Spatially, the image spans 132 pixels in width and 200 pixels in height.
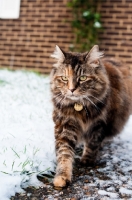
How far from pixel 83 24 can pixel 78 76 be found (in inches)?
188

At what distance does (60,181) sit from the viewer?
2.18 metres

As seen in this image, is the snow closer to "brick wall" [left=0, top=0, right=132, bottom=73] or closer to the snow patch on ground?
the snow patch on ground

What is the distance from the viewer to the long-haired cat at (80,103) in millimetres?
2471

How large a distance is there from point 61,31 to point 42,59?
74 centimetres

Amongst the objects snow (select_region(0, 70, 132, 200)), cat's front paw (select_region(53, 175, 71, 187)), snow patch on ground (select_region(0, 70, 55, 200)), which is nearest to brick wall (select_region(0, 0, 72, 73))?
snow patch on ground (select_region(0, 70, 55, 200))

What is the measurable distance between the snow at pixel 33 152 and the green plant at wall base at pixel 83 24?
2.70 metres

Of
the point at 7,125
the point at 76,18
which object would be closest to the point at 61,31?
the point at 76,18

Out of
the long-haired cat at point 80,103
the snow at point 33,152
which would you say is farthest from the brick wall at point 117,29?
the long-haired cat at point 80,103

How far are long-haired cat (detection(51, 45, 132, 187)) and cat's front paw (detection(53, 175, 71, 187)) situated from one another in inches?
4.2

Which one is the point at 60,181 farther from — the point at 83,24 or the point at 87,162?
the point at 83,24

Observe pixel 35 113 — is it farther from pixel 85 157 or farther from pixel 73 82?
pixel 73 82

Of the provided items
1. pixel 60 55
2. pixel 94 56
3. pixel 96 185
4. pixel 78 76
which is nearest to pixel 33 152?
pixel 96 185

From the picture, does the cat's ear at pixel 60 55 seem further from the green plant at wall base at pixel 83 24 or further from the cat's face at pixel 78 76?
the green plant at wall base at pixel 83 24

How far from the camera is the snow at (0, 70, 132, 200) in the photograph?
2154mm
